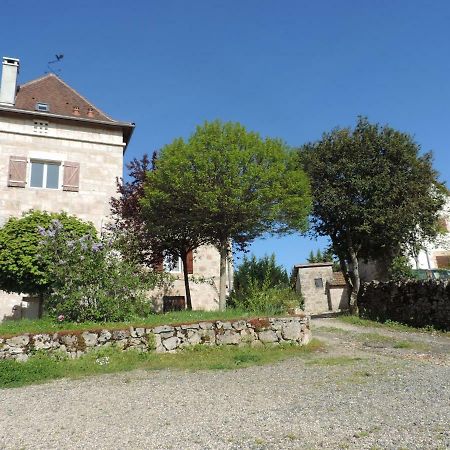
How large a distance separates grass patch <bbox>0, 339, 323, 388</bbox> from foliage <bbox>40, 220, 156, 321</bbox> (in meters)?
1.60

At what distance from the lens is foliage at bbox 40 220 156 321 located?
1015 centimetres

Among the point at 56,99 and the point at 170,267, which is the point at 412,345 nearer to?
the point at 170,267

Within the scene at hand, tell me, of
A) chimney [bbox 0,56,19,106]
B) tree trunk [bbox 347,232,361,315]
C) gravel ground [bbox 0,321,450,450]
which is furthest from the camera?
chimney [bbox 0,56,19,106]

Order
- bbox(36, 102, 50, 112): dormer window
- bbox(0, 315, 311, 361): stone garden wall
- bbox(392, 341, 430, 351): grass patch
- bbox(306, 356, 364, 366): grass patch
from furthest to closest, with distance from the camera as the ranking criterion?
bbox(36, 102, 50, 112): dormer window → bbox(392, 341, 430, 351): grass patch → bbox(0, 315, 311, 361): stone garden wall → bbox(306, 356, 364, 366): grass patch

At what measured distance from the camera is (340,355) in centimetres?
894

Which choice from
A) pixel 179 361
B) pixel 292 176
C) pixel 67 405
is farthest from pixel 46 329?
pixel 292 176

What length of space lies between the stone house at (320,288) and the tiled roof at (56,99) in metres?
16.2

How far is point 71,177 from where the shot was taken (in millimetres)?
18812

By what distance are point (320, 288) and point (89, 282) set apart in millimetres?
20510

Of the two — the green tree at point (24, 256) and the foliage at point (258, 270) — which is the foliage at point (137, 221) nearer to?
the green tree at point (24, 256)

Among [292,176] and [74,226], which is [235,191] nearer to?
[292,176]

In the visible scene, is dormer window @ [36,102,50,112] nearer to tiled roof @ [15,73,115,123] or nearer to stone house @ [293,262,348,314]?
tiled roof @ [15,73,115,123]

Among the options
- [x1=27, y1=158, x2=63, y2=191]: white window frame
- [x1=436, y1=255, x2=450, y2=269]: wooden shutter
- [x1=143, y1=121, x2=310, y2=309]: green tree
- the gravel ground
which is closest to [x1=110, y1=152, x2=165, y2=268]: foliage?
[x1=143, y1=121, x2=310, y2=309]: green tree

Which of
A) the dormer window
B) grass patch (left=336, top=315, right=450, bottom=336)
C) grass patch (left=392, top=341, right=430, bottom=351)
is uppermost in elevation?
the dormer window
